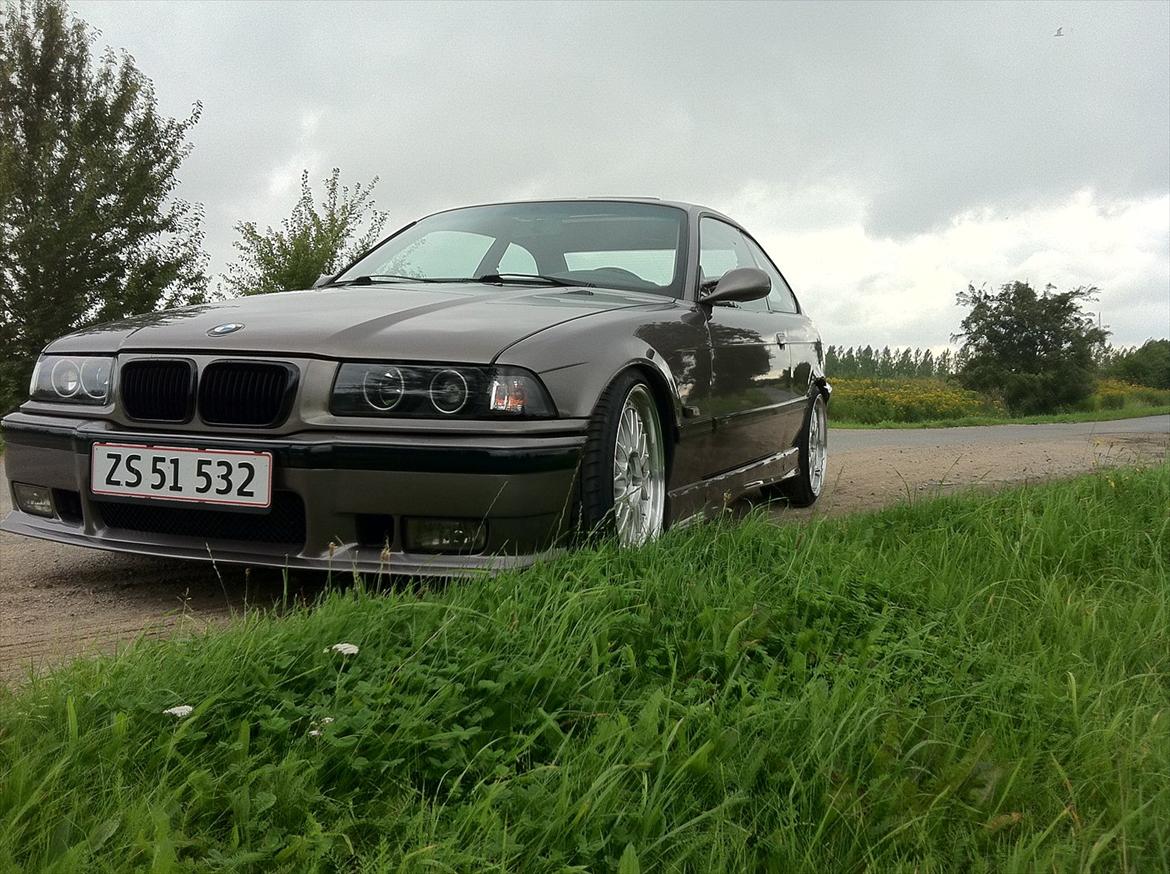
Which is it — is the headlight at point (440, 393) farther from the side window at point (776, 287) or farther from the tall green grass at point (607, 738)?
the side window at point (776, 287)

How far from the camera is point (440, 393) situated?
309cm

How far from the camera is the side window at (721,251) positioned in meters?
4.77

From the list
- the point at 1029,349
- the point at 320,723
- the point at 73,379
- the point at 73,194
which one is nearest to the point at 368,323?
the point at 73,379

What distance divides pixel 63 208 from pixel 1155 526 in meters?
21.7

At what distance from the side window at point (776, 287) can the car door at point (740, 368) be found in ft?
0.71

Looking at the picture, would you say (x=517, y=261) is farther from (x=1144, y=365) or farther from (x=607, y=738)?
(x=1144, y=365)

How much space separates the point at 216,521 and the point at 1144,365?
50.3 meters

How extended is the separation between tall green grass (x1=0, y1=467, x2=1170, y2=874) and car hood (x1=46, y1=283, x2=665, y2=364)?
0.72m

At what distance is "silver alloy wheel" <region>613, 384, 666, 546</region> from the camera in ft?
11.4

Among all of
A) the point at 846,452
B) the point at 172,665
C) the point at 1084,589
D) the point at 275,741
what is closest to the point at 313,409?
the point at 172,665

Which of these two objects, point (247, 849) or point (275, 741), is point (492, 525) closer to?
point (275, 741)

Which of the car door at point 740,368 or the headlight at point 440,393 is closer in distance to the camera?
the headlight at point 440,393

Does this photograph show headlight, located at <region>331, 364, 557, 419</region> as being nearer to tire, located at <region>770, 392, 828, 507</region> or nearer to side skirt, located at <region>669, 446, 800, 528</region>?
side skirt, located at <region>669, 446, 800, 528</region>

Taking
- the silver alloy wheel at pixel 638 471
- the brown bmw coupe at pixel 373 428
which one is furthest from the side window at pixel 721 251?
the silver alloy wheel at pixel 638 471
